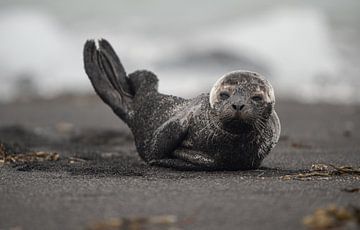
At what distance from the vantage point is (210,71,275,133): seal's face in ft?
17.2

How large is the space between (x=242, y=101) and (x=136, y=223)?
1.90 meters

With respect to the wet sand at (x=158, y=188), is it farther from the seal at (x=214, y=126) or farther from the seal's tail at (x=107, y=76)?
the seal's tail at (x=107, y=76)

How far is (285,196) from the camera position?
4.28 m

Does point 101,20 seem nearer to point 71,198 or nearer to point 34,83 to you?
point 34,83

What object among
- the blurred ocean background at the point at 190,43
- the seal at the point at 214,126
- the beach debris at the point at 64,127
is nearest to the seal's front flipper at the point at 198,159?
the seal at the point at 214,126

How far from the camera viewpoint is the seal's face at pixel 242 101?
17.2 ft

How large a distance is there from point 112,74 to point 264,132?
87.4 inches

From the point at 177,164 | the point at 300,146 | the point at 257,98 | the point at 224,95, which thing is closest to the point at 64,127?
the point at 300,146

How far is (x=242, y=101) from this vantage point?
17.3ft

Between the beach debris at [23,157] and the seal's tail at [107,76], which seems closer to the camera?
the beach debris at [23,157]

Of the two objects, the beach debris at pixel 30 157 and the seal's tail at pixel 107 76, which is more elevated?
the seal's tail at pixel 107 76

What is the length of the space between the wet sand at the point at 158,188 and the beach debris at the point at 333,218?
0.27 ft

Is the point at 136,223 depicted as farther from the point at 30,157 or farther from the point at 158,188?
the point at 30,157

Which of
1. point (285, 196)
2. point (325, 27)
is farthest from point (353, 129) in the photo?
point (325, 27)
